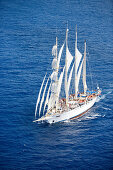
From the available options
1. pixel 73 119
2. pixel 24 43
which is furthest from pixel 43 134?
pixel 24 43

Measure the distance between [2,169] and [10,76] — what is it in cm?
6647

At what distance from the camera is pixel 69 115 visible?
13250 cm

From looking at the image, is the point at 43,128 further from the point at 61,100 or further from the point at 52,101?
the point at 61,100

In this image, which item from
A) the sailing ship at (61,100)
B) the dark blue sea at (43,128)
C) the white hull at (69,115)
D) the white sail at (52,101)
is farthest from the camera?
the white sail at (52,101)

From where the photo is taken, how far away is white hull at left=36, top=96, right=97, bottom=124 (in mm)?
128500

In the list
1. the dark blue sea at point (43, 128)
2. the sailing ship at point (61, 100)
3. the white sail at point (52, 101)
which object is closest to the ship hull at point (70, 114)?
the sailing ship at point (61, 100)

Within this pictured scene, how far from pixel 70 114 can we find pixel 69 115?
542mm

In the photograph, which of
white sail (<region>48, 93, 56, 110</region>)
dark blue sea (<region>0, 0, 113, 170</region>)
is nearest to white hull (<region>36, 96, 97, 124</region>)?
dark blue sea (<region>0, 0, 113, 170</region>)

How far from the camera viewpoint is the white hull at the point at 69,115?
128 metres

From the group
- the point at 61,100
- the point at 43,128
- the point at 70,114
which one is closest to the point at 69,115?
the point at 70,114

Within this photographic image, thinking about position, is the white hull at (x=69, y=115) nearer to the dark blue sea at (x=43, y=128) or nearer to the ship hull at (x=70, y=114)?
the ship hull at (x=70, y=114)

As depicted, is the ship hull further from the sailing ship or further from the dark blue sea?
the dark blue sea

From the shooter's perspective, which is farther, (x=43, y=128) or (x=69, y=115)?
(x=69, y=115)

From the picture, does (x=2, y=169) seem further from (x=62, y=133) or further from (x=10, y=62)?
(x=10, y=62)
